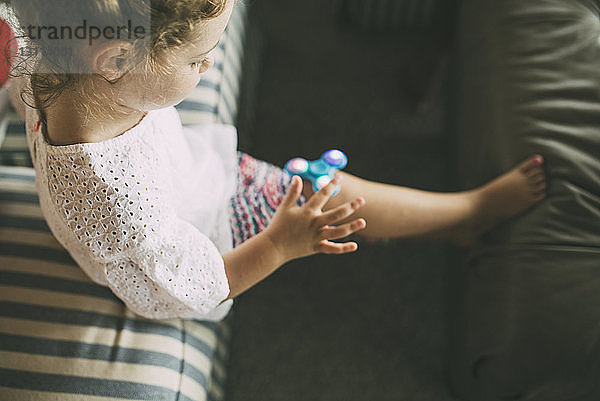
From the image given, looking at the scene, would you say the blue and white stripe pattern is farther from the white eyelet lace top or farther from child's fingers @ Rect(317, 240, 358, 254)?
child's fingers @ Rect(317, 240, 358, 254)

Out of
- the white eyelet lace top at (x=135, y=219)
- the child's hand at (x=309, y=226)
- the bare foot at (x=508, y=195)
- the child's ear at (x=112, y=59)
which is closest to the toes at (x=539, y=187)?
the bare foot at (x=508, y=195)

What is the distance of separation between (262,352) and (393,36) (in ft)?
3.10

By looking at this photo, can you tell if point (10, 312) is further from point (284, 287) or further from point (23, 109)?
point (284, 287)

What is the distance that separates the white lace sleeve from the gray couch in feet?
1.40

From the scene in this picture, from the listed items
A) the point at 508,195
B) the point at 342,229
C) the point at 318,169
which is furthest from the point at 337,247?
the point at 508,195

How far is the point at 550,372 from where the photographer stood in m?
0.81

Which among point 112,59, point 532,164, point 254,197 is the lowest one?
point 254,197

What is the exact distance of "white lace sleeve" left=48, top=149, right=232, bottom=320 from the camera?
66cm

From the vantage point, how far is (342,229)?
0.75 m

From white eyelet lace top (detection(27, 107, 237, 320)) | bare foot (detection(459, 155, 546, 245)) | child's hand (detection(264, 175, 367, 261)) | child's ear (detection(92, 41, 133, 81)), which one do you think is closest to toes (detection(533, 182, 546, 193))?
bare foot (detection(459, 155, 546, 245))

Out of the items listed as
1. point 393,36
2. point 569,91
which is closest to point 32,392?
point 569,91

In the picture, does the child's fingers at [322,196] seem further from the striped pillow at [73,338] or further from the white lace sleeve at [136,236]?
the striped pillow at [73,338]

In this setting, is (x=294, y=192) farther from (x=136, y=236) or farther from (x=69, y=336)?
(x=69, y=336)

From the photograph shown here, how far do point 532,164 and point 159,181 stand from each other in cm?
60
